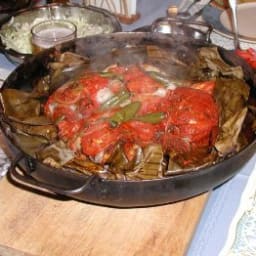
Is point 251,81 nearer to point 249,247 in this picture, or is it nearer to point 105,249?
point 249,247

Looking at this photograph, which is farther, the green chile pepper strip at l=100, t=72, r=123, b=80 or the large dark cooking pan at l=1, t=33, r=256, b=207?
the green chile pepper strip at l=100, t=72, r=123, b=80

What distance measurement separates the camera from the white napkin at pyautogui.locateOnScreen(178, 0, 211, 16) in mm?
2148

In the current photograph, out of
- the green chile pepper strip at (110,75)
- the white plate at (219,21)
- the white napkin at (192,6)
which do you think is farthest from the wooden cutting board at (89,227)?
the white napkin at (192,6)

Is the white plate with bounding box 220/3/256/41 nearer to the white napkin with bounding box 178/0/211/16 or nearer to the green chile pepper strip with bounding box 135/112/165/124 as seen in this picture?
the white napkin with bounding box 178/0/211/16

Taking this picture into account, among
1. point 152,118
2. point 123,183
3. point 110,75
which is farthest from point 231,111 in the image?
point 123,183

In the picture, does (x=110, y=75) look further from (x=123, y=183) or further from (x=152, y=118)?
(x=123, y=183)

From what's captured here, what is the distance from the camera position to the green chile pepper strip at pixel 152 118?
3.97ft

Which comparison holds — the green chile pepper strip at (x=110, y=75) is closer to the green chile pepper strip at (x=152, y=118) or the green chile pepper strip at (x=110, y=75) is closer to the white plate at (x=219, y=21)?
the green chile pepper strip at (x=152, y=118)

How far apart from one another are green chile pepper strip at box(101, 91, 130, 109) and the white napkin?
97cm

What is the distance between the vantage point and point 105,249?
1080mm

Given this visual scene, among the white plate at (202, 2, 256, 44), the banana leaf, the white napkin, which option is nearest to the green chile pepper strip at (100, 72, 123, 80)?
the banana leaf

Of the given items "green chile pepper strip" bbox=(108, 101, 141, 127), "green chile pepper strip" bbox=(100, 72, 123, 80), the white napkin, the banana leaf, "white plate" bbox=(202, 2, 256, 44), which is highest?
"green chile pepper strip" bbox=(100, 72, 123, 80)

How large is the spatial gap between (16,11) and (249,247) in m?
1.44

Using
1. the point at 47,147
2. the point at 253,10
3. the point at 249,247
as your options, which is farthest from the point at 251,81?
the point at 253,10
